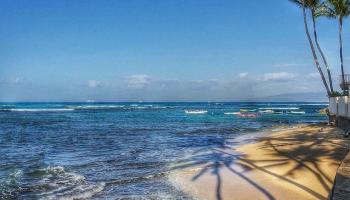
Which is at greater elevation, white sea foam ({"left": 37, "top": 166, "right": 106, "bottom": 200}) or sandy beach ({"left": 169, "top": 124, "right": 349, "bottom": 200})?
sandy beach ({"left": 169, "top": 124, "right": 349, "bottom": 200})

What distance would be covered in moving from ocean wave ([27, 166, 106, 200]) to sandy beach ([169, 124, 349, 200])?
2.22 m

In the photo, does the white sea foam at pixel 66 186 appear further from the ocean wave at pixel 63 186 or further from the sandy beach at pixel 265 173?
the sandy beach at pixel 265 173

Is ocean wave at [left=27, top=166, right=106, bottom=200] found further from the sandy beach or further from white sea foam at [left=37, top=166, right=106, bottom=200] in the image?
the sandy beach

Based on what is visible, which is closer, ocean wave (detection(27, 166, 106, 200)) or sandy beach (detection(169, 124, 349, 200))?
sandy beach (detection(169, 124, 349, 200))

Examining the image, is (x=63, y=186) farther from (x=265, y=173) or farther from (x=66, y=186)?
(x=265, y=173)

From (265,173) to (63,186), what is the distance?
5439mm

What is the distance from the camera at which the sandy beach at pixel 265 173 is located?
9.18 m

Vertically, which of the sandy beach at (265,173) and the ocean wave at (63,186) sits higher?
the sandy beach at (265,173)

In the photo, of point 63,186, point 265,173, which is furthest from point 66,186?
point 265,173

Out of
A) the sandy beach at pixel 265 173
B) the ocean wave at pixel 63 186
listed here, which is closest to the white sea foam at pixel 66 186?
the ocean wave at pixel 63 186

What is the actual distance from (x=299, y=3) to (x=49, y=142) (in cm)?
2486

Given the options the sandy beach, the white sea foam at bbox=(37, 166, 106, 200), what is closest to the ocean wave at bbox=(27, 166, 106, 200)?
the white sea foam at bbox=(37, 166, 106, 200)

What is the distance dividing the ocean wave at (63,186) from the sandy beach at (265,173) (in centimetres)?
222

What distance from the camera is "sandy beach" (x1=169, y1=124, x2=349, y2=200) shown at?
918cm
